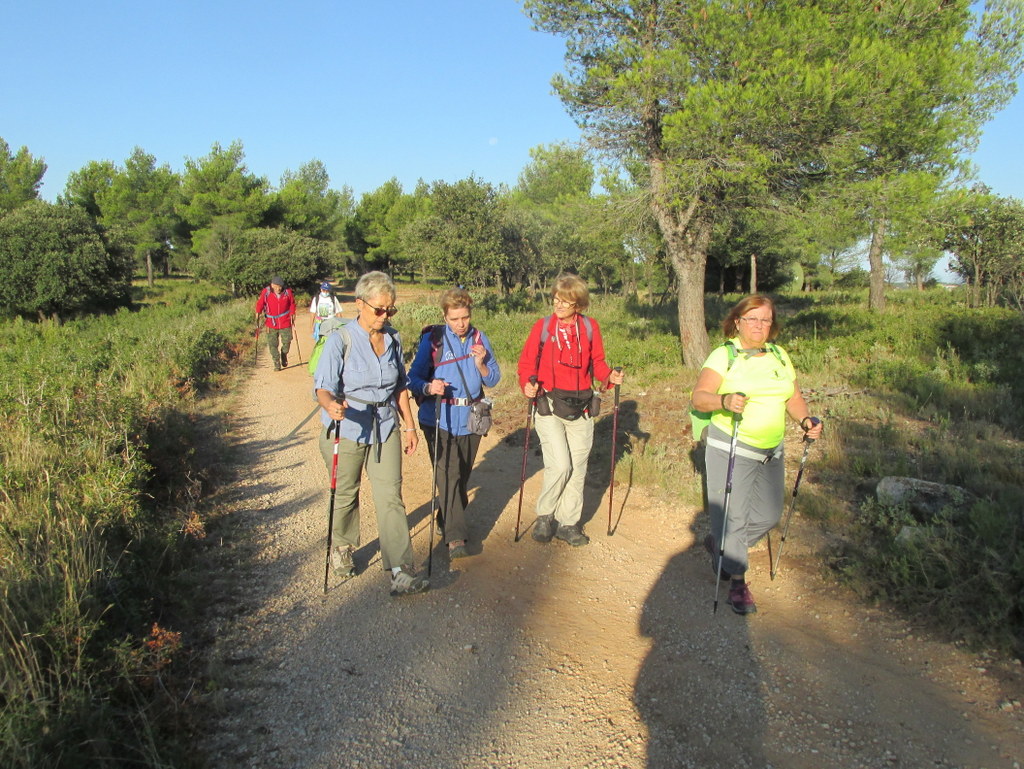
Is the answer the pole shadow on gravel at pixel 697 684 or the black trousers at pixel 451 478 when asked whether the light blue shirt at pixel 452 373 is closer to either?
the black trousers at pixel 451 478

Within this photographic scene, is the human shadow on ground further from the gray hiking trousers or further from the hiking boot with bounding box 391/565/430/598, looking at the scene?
the hiking boot with bounding box 391/565/430/598

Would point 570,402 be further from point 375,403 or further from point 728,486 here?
point 375,403

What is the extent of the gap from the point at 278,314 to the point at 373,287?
1015 cm

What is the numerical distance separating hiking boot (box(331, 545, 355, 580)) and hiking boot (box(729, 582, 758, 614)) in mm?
2735

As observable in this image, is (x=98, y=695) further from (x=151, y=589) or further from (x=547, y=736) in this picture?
(x=547, y=736)

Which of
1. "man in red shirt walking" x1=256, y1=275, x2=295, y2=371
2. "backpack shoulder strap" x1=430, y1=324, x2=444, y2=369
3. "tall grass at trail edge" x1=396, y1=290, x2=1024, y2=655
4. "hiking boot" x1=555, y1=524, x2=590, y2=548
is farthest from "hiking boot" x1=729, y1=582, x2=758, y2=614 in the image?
"man in red shirt walking" x1=256, y1=275, x2=295, y2=371

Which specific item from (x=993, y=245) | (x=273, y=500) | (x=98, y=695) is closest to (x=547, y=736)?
(x=98, y=695)

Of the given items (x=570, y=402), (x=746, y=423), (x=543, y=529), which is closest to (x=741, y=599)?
(x=746, y=423)

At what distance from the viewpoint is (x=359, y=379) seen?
4.51 metres

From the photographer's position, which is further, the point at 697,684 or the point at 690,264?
the point at 690,264

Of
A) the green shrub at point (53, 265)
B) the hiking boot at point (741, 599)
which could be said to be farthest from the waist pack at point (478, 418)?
the green shrub at point (53, 265)

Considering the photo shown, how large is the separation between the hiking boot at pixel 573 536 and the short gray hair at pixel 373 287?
8.07 ft

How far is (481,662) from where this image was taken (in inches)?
151

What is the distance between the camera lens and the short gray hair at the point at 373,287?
4426mm
